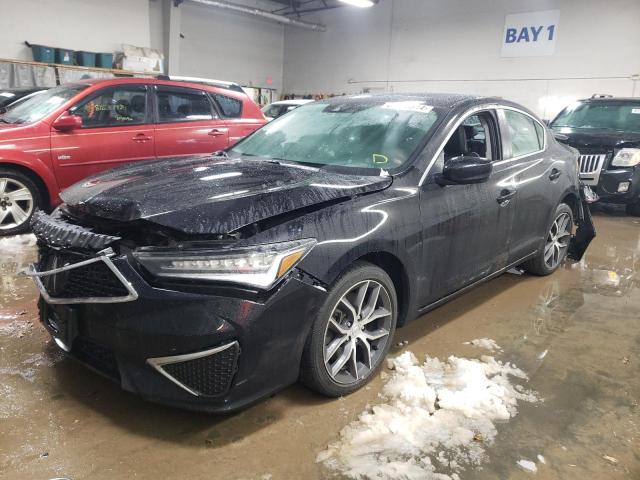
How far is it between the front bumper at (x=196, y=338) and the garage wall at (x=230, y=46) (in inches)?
622

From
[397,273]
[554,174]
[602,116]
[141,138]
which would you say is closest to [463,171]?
[397,273]

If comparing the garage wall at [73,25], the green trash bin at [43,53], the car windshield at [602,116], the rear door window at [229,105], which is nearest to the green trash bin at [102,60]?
the garage wall at [73,25]

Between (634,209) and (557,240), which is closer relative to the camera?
(557,240)

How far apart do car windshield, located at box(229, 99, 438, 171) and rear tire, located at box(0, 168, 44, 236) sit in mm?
2701

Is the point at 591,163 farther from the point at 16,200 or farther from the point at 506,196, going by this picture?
the point at 16,200

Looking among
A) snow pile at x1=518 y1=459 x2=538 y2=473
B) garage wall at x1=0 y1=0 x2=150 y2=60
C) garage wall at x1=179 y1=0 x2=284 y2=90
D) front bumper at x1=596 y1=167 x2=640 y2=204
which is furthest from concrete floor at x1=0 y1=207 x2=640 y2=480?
garage wall at x1=179 y1=0 x2=284 y2=90

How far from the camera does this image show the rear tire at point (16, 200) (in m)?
4.78

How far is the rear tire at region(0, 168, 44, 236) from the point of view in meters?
4.78

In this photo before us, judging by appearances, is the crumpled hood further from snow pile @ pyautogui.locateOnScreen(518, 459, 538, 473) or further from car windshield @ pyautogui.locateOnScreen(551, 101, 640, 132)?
car windshield @ pyautogui.locateOnScreen(551, 101, 640, 132)

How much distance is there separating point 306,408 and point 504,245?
6.00 ft

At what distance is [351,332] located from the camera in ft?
7.75

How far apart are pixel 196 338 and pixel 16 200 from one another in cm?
400

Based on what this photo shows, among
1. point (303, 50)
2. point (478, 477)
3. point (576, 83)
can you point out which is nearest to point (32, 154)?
point (478, 477)

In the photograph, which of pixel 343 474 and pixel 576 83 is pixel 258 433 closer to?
pixel 343 474
